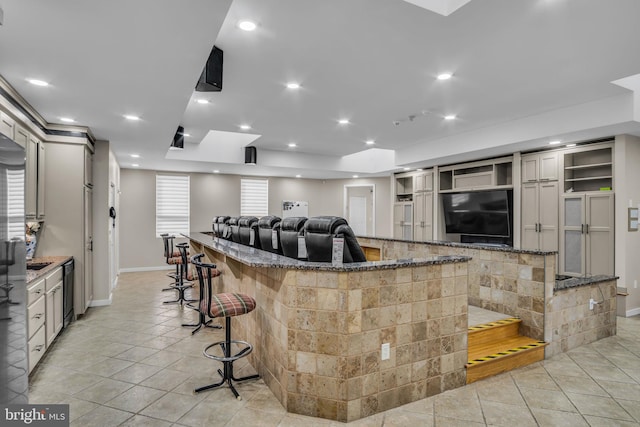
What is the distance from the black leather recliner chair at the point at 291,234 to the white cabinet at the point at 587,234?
14.4ft

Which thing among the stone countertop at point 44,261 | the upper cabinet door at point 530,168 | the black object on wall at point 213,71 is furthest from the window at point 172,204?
the upper cabinet door at point 530,168

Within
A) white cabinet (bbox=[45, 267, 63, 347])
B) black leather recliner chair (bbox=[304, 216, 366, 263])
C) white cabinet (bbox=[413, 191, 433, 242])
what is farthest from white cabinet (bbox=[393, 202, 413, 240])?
white cabinet (bbox=[45, 267, 63, 347])

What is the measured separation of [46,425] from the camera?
1.87 m

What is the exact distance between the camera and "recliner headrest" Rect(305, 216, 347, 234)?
2768 millimetres

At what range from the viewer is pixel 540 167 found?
5.68 meters

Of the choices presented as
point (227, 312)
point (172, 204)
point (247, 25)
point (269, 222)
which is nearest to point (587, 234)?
point (269, 222)

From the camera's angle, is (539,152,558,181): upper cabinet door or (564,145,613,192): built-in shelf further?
(539,152,558,181): upper cabinet door

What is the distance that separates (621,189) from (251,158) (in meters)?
6.08

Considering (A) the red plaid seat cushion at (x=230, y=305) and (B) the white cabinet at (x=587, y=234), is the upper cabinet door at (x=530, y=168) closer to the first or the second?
(B) the white cabinet at (x=587, y=234)

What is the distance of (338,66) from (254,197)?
21.8 ft

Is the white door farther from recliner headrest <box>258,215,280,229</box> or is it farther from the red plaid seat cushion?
the red plaid seat cushion

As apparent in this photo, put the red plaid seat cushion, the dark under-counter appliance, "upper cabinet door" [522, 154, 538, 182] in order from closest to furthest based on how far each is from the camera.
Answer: the red plaid seat cushion
the dark under-counter appliance
"upper cabinet door" [522, 154, 538, 182]

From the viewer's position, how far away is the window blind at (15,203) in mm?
1364

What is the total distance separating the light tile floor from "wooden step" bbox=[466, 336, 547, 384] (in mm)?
71
